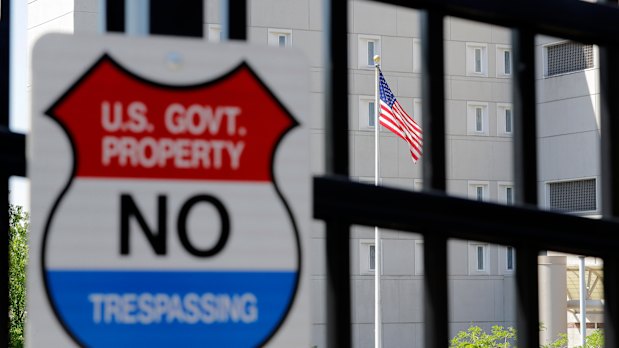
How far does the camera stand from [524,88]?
183 cm

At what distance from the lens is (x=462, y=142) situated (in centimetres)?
2962

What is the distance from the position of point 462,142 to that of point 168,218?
2887cm

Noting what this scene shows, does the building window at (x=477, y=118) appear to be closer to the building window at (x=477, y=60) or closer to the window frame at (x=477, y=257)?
the building window at (x=477, y=60)

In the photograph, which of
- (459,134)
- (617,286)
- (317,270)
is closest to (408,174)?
(459,134)

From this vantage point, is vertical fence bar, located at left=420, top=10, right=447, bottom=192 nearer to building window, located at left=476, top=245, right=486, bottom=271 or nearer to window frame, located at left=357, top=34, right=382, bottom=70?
window frame, located at left=357, top=34, right=382, bottom=70

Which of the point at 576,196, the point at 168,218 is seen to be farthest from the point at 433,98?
the point at 576,196

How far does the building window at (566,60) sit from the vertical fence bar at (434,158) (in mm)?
27848

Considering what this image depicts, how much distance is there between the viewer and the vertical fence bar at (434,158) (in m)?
1.70

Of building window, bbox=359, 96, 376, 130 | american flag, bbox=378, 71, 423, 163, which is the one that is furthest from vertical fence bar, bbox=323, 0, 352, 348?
building window, bbox=359, 96, 376, 130

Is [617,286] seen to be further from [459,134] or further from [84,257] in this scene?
[459,134]

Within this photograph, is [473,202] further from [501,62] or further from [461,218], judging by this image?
[501,62]

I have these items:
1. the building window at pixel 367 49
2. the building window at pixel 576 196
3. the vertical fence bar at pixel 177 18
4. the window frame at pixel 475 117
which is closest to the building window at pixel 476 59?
the window frame at pixel 475 117

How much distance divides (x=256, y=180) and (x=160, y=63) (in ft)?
0.45
